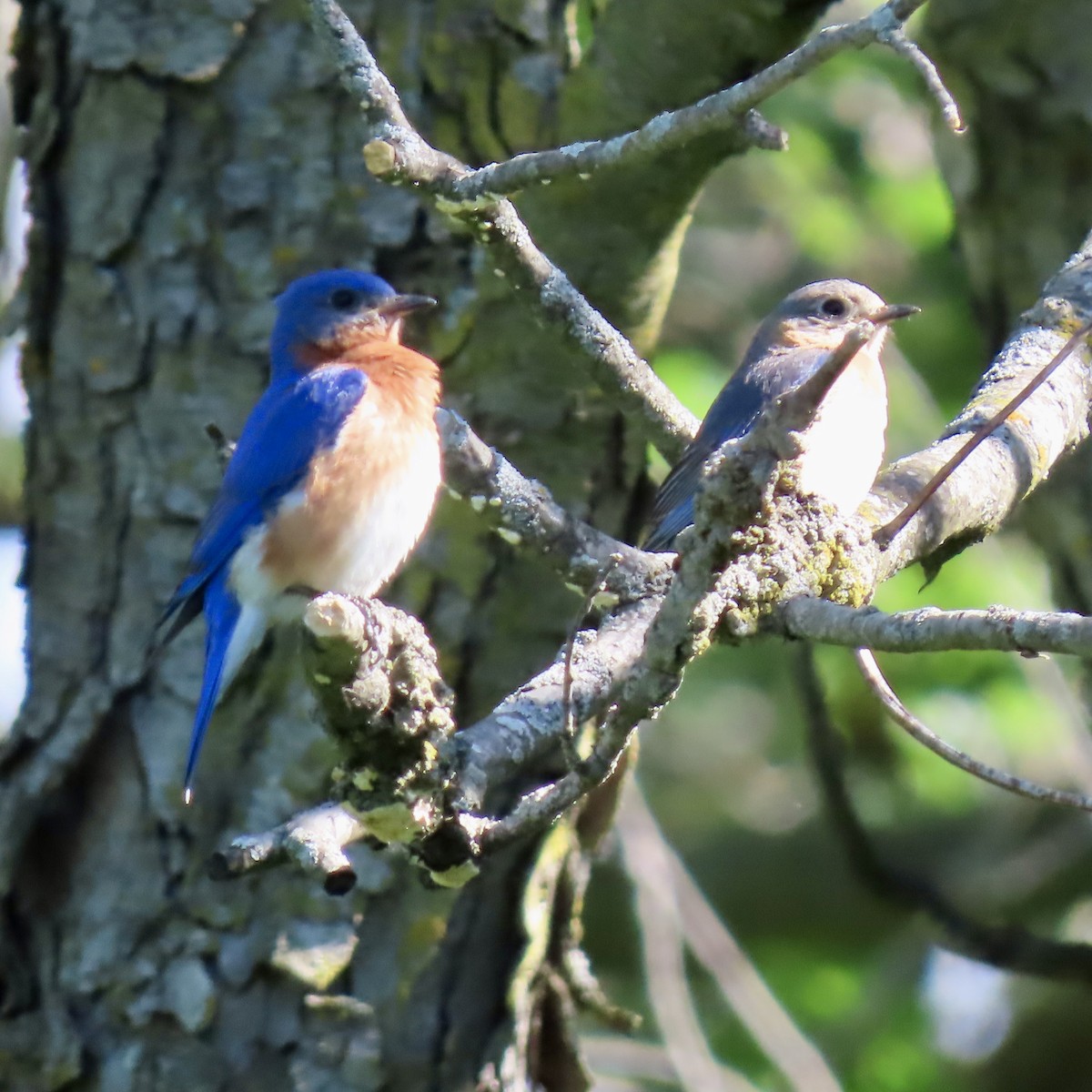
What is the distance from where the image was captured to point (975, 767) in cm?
251

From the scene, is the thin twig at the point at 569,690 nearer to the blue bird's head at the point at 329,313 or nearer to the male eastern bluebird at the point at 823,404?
the male eastern bluebird at the point at 823,404

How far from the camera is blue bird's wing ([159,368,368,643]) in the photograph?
433 centimetres

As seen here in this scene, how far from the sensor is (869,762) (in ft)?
23.4

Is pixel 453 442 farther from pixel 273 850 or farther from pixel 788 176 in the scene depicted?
pixel 788 176

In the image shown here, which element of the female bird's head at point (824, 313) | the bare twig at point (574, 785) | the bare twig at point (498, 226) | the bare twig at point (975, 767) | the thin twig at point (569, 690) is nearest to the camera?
the bare twig at point (975, 767)

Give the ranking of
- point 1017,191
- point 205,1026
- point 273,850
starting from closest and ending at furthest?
point 273,850 < point 205,1026 < point 1017,191

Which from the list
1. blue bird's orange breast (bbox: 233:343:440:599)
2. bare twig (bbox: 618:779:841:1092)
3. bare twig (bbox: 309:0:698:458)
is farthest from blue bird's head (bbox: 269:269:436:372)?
bare twig (bbox: 618:779:841:1092)

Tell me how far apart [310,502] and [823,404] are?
1.38m

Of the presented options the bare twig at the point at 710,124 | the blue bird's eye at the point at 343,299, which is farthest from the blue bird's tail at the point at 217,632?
the bare twig at the point at 710,124

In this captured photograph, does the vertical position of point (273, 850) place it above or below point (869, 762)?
above

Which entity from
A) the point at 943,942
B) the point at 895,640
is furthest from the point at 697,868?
the point at 895,640

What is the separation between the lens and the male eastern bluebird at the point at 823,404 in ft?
15.0

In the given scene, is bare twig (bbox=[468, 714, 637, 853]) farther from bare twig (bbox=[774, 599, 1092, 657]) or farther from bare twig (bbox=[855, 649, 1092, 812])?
bare twig (bbox=[855, 649, 1092, 812])

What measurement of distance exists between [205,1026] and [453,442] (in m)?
1.88
